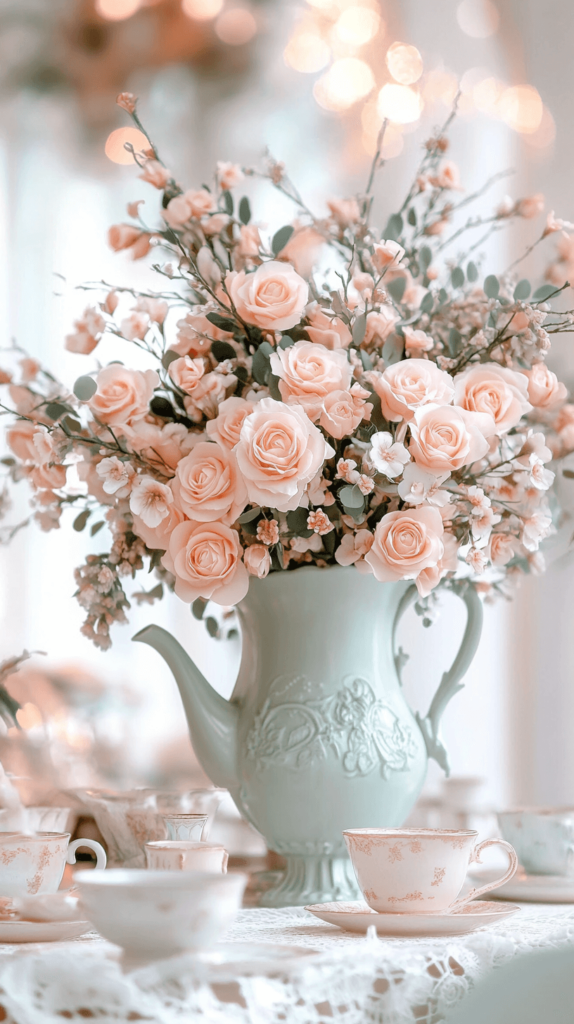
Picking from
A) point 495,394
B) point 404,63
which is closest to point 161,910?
point 495,394

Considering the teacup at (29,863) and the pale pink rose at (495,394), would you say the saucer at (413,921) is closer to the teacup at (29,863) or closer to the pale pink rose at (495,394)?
the teacup at (29,863)

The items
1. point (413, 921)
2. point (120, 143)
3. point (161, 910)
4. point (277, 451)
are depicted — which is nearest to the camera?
point (161, 910)

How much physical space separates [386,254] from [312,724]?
410 mm

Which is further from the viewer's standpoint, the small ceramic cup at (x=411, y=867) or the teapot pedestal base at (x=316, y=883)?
the teapot pedestal base at (x=316, y=883)

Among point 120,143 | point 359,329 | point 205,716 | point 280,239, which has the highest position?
point 120,143

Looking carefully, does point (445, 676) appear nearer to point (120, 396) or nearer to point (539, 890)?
point (539, 890)

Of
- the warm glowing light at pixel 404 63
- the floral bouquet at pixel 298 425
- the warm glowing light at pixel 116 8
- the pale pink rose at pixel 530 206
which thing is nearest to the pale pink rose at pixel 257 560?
the floral bouquet at pixel 298 425

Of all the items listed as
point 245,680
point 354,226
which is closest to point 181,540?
point 245,680

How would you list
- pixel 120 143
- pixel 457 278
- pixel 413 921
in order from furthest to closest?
pixel 120 143 → pixel 457 278 → pixel 413 921

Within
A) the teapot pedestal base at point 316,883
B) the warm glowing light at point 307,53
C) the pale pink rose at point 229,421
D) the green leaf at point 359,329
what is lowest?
the teapot pedestal base at point 316,883

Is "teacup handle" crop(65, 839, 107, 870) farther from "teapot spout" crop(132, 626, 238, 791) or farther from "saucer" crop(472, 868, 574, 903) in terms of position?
"saucer" crop(472, 868, 574, 903)

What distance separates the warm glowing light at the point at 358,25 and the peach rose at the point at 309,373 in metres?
0.96

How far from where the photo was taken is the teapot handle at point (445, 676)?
972 mm

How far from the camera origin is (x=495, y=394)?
863 millimetres
